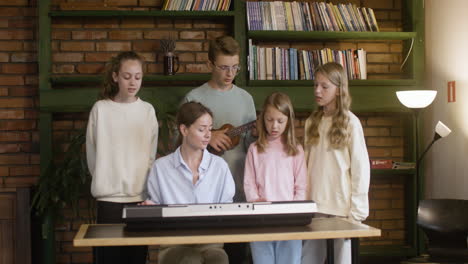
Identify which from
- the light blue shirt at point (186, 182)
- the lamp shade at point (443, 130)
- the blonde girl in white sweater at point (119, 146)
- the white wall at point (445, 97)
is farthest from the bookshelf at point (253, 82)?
the light blue shirt at point (186, 182)

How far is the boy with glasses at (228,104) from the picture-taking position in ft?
9.12

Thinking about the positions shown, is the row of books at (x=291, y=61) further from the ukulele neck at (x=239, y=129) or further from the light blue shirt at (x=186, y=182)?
the light blue shirt at (x=186, y=182)

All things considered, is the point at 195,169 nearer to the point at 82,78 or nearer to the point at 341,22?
the point at 82,78

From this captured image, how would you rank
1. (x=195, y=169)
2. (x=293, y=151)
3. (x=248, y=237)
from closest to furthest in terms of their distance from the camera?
(x=248, y=237) → (x=195, y=169) → (x=293, y=151)

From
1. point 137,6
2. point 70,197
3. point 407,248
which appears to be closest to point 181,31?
point 137,6

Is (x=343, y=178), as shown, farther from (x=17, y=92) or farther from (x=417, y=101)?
(x=17, y=92)

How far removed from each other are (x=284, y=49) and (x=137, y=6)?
1.09 metres

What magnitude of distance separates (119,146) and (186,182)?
1.35ft

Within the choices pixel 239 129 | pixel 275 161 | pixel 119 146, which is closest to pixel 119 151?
pixel 119 146

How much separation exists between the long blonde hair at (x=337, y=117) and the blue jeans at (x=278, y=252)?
524mm

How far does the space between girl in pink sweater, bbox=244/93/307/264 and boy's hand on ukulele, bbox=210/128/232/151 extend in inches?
A: 5.3

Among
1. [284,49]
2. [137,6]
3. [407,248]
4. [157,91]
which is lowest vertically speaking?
[407,248]

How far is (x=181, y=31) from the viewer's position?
4.10 meters

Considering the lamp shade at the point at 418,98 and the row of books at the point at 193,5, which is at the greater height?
the row of books at the point at 193,5
